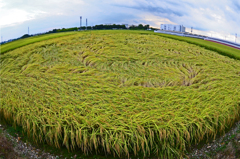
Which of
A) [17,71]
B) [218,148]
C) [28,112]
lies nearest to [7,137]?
[28,112]

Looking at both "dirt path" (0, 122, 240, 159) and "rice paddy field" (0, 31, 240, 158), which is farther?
"dirt path" (0, 122, 240, 159)

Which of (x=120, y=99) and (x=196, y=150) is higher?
(x=120, y=99)

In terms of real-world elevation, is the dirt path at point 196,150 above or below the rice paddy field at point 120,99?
below

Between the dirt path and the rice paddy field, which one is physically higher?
the rice paddy field

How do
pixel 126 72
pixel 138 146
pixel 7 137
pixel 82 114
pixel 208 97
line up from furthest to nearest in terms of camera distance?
pixel 126 72 → pixel 208 97 → pixel 7 137 → pixel 82 114 → pixel 138 146

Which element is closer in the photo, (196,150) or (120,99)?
(196,150)

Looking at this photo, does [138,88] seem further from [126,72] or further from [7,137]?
[7,137]

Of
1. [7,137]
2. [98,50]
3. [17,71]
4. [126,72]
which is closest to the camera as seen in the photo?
[7,137]

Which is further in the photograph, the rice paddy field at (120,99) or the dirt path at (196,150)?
the dirt path at (196,150)
